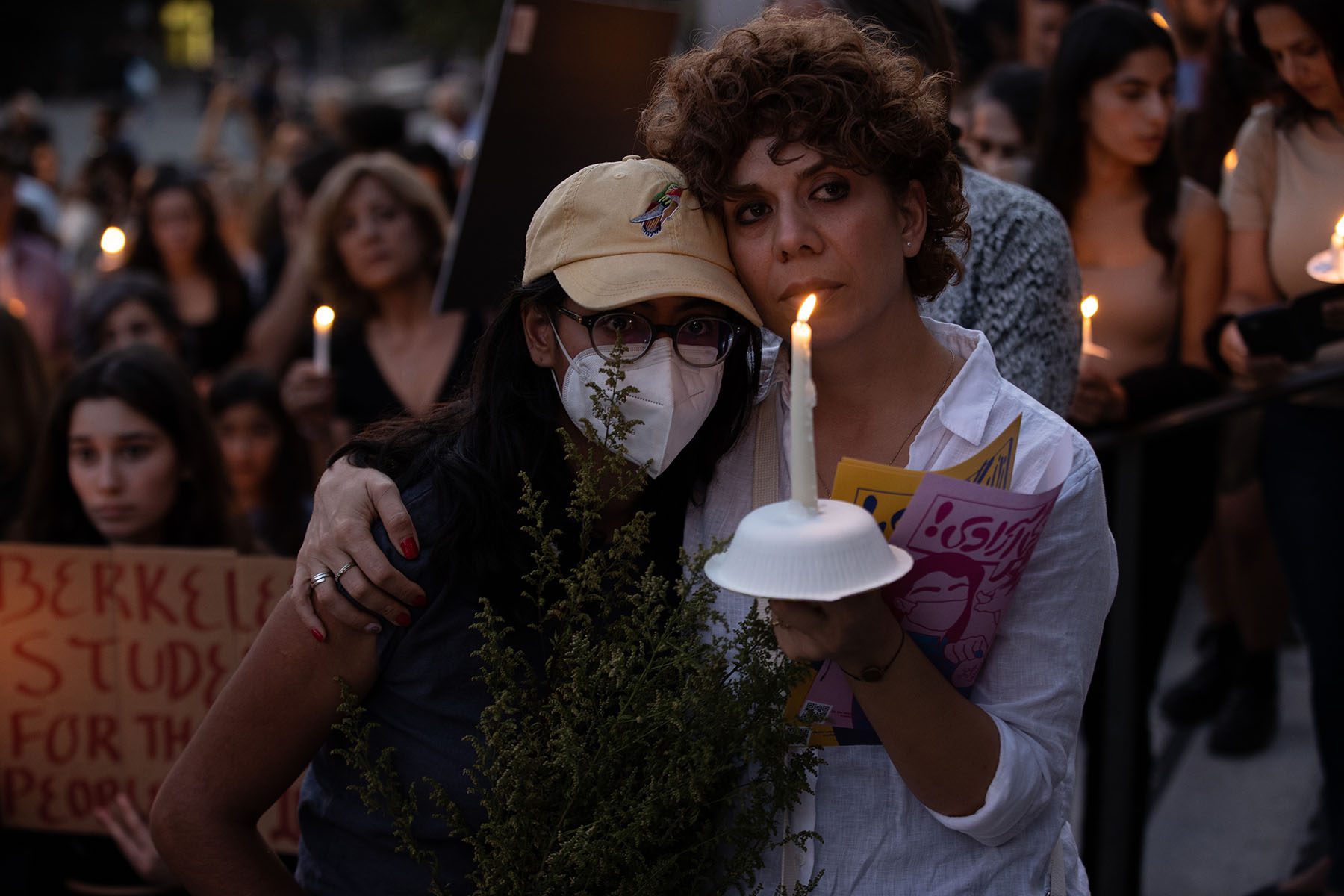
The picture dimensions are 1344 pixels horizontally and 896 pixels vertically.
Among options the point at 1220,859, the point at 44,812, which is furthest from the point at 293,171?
the point at 1220,859

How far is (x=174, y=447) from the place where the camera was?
12.1ft

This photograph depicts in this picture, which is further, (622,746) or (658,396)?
(658,396)

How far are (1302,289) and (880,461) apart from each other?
1.98 metres

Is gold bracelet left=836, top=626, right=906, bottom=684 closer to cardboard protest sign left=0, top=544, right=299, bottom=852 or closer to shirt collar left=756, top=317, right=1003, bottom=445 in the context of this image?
shirt collar left=756, top=317, right=1003, bottom=445

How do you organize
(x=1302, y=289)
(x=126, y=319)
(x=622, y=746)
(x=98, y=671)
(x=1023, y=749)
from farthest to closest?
(x=126, y=319)
(x=1302, y=289)
(x=98, y=671)
(x=1023, y=749)
(x=622, y=746)

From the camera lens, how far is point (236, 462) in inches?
190

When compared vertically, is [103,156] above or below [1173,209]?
below

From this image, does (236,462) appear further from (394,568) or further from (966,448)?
(966,448)

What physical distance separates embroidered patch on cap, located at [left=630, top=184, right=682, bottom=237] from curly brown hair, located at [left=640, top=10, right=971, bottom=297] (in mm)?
30

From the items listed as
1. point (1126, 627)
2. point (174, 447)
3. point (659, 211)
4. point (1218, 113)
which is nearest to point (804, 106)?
point (659, 211)

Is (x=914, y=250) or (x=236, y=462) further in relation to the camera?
(x=236, y=462)

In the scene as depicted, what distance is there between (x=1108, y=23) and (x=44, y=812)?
3311 millimetres

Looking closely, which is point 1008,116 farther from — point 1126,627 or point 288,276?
point 288,276

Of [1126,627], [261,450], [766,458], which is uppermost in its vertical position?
[766,458]
